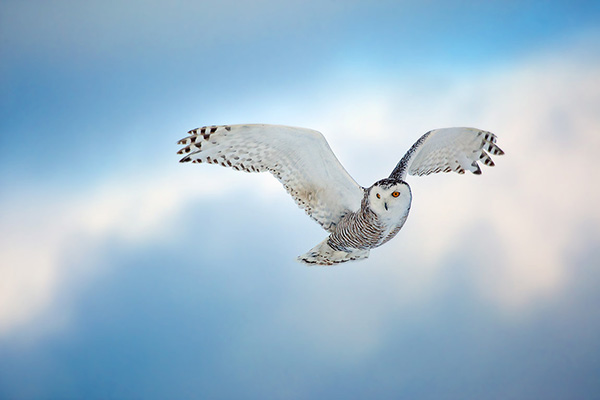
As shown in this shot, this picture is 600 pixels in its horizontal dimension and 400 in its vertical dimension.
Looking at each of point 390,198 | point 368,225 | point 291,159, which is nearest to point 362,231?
point 368,225

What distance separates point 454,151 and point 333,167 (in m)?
1.33

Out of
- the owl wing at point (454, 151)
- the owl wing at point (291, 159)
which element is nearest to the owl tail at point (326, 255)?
the owl wing at point (291, 159)

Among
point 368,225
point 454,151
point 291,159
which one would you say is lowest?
point 368,225

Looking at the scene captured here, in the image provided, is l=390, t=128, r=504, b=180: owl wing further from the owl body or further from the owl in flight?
the owl body

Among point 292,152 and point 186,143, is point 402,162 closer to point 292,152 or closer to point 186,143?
point 292,152

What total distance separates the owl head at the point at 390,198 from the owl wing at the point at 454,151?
0.81 m

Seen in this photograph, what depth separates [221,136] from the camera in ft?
12.4

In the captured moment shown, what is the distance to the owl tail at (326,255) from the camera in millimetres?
4453

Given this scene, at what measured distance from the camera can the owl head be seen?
3490mm

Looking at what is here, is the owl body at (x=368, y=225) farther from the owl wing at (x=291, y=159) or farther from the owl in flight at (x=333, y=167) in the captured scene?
the owl wing at (x=291, y=159)

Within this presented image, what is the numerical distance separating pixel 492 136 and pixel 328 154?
1615mm

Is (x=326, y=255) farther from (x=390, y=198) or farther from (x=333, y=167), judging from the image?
(x=390, y=198)

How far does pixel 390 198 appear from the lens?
11.6 feet
